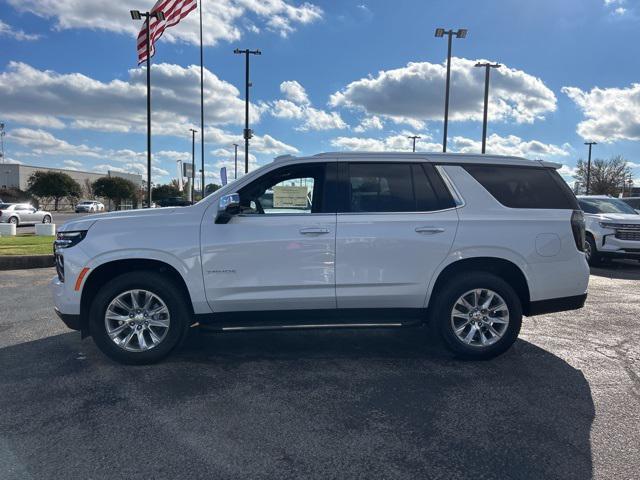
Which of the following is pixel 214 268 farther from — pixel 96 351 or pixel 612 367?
pixel 612 367

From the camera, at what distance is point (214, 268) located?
4238 mm

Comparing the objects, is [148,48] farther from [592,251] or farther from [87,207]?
[87,207]

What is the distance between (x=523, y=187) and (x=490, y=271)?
0.88m

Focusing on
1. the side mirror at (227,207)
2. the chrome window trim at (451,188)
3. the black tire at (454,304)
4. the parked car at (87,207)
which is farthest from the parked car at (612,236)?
the parked car at (87,207)

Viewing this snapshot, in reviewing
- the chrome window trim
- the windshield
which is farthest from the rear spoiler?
the windshield

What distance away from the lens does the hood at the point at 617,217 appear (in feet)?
35.3

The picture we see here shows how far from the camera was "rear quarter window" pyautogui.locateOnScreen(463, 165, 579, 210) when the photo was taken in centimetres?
459

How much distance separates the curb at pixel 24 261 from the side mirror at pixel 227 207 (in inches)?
309

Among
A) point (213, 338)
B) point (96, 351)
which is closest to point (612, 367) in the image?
point (213, 338)

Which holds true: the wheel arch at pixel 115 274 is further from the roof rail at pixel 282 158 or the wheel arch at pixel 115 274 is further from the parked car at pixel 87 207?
the parked car at pixel 87 207

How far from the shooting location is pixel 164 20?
Answer: 19.8 m

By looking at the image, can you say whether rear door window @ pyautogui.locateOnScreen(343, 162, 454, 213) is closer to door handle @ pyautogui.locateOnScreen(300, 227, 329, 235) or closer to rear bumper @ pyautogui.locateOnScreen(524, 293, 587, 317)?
door handle @ pyautogui.locateOnScreen(300, 227, 329, 235)

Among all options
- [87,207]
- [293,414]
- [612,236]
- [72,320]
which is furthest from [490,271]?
[87,207]

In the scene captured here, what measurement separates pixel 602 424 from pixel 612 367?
1.36 m
